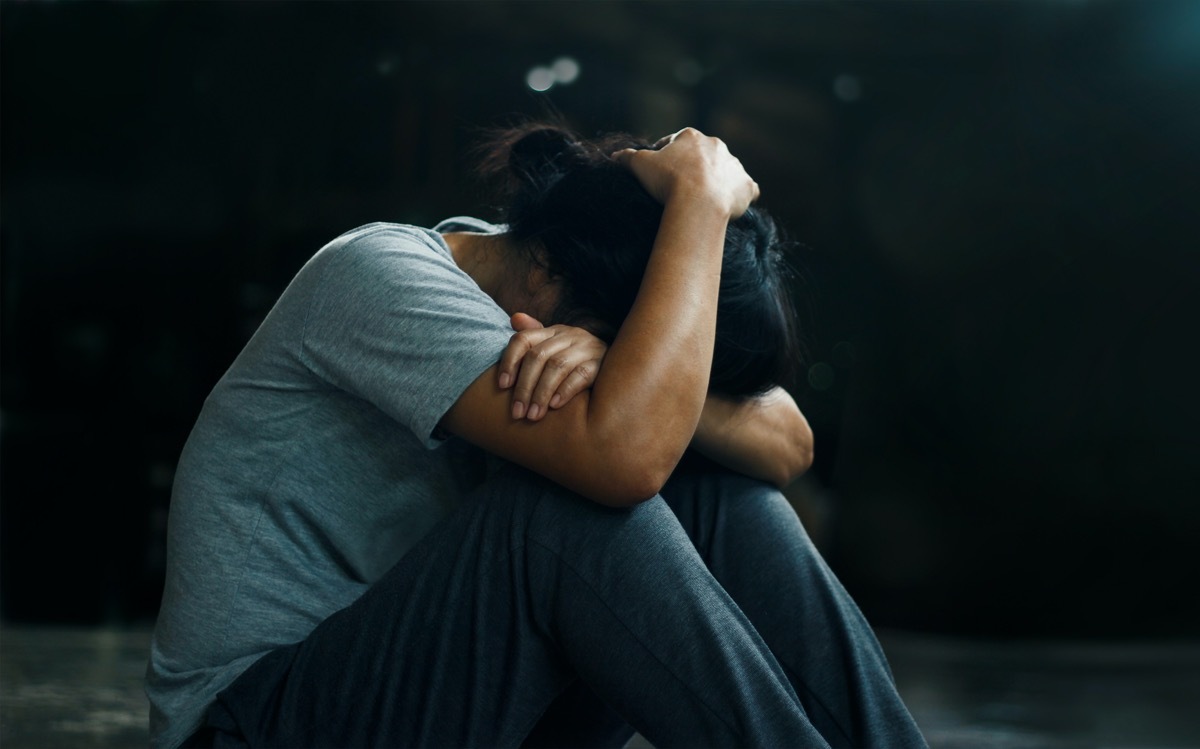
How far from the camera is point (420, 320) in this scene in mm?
946

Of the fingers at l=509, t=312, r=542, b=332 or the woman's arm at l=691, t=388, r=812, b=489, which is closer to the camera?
the fingers at l=509, t=312, r=542, b=332

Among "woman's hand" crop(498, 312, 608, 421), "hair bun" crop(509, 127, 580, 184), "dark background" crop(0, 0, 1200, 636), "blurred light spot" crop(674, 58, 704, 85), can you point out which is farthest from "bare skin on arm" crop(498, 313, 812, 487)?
"blurred light spot" crop(674, 58, 704, 85)

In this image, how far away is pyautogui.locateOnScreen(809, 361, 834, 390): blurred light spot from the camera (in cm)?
316

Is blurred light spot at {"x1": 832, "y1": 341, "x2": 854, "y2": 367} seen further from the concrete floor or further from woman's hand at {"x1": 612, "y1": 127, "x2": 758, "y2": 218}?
woman's hand at {"x1": 612, "y1": 127, "x2": 758, "y2": 218}

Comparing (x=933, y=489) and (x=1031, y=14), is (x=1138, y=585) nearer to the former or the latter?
(x=933, y=489)

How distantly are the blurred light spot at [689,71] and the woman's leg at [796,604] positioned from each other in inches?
75.7

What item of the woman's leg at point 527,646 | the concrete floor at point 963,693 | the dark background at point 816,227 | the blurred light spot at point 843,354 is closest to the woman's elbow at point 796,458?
the woman's leg at point 527,646

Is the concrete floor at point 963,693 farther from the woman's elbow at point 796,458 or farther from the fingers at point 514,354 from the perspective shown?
the fingers at point 514,354

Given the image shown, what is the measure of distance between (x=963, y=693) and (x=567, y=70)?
1.77 m

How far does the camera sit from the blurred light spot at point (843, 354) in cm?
323

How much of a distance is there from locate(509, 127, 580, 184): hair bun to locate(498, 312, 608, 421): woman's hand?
31 centimetres

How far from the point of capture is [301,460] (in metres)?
1.05

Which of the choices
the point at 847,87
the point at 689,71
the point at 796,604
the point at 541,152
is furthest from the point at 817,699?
the point at 847,87

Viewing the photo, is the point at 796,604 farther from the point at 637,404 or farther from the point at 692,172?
the point at 692,172
